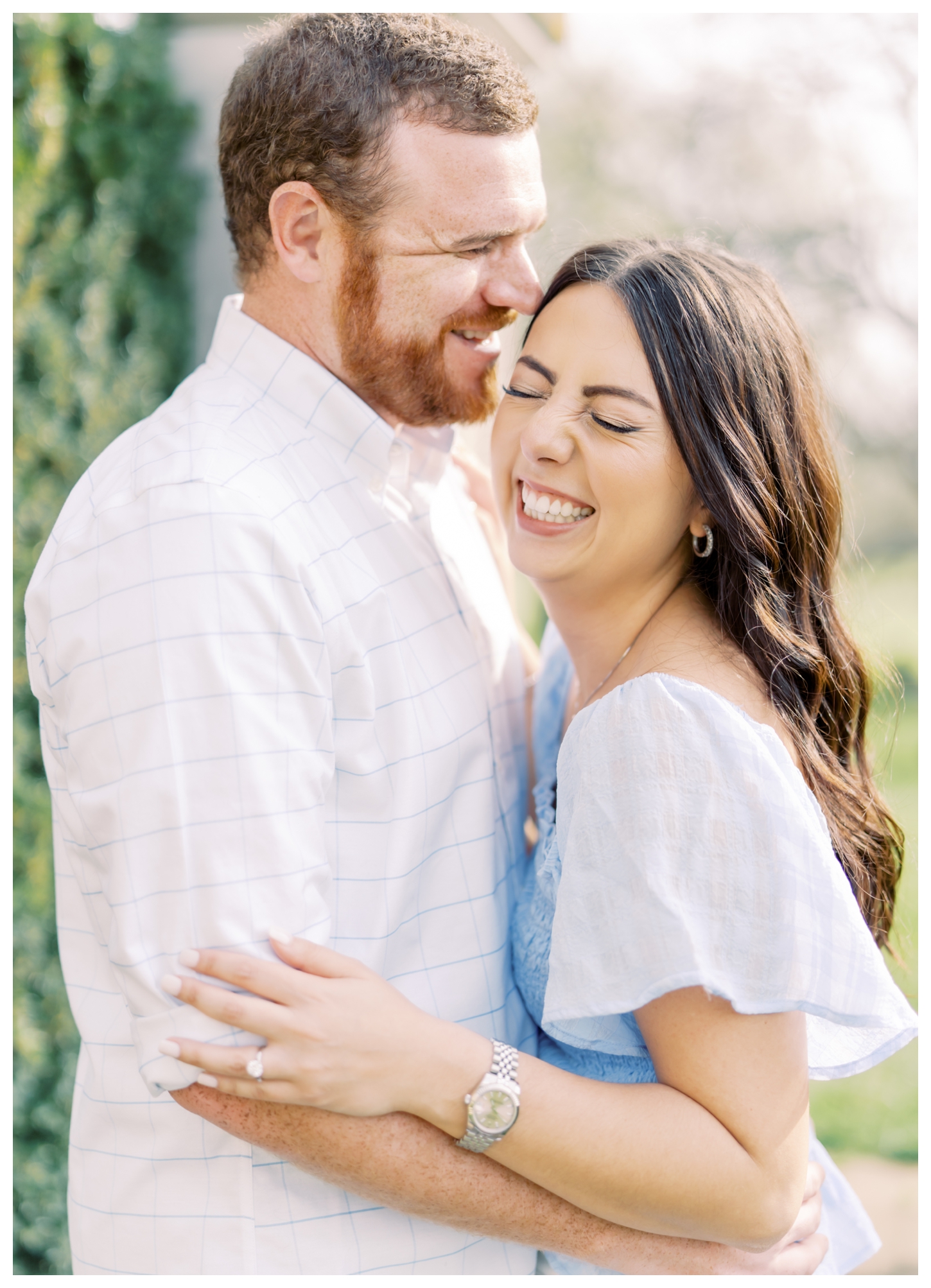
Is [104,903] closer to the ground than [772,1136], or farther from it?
farther from it

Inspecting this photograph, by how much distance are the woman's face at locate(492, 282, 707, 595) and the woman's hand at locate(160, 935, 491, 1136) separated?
0.85m

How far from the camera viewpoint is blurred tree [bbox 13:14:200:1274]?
3.04 metres

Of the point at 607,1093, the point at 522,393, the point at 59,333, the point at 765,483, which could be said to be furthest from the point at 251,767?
the point at 59,333

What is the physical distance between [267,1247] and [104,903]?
0.59 meters

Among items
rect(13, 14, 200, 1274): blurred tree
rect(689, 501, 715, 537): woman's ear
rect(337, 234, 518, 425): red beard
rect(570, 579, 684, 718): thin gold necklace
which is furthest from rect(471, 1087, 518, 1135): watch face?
rect(13, 14, 200, 1274): blurred tree

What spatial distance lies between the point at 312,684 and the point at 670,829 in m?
0.57

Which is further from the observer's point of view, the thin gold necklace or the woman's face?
the thin gold necklace

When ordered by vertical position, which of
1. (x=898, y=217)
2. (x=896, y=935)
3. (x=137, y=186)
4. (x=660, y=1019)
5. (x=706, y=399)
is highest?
(x=898, y=217)

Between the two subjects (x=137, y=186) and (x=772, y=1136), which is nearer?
(x=772, y=1136)

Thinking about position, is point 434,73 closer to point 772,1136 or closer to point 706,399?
point 706,399

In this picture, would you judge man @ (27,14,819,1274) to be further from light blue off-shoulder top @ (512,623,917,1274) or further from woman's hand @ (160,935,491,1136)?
light blue off-shoulder top @ (512,623,917,1274)

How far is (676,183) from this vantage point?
29.7 ft

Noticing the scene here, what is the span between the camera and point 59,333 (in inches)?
122

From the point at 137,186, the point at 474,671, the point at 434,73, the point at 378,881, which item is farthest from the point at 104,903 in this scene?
the point at 137,186
